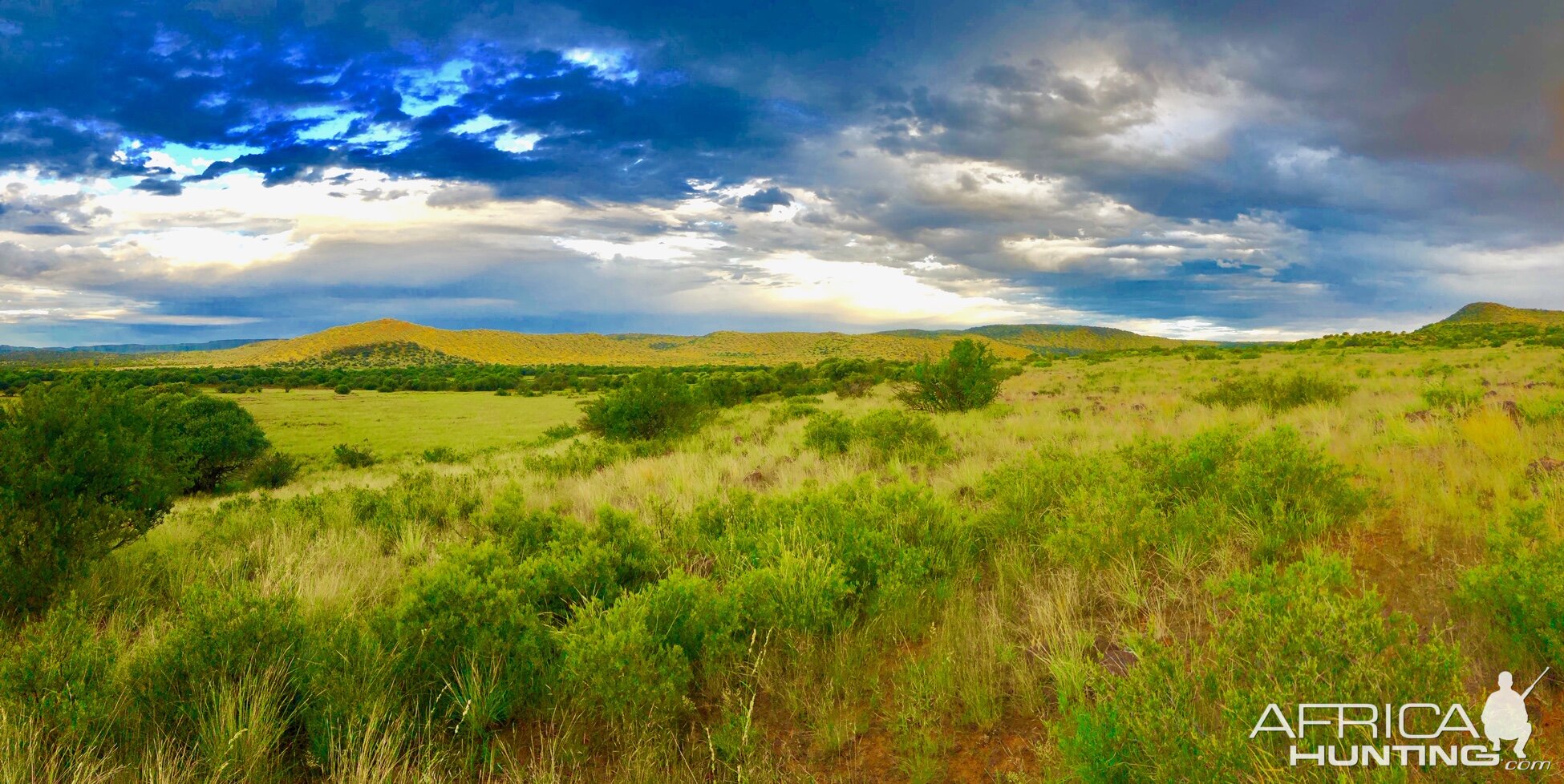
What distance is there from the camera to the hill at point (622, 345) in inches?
5871

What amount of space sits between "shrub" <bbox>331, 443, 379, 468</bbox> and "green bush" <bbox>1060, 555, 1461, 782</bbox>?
29201mm

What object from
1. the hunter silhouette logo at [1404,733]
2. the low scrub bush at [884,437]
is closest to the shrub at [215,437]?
the low scrub bush at [884,437]

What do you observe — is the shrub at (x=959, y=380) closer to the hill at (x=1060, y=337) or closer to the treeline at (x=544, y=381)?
the treeline at (x=544, y=381)

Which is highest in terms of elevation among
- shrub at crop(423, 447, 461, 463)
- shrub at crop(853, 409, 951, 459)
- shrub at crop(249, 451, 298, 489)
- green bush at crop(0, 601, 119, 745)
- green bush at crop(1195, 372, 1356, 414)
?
green bush at crop(1195, 372, 1356, 414)

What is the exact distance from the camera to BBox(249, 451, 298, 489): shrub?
23.3 metres

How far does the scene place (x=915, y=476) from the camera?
8.42 m

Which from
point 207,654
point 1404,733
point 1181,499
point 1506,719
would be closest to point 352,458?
point 207,654

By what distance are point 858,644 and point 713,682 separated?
2.90 feet

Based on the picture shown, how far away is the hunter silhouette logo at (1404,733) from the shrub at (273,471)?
27.7 m

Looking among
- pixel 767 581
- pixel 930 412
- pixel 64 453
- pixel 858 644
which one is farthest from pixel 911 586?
pixel 930 412

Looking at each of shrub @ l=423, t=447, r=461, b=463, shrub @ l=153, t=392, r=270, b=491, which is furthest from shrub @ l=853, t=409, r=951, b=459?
shrub @ l=153, t=392, r=270, b=491

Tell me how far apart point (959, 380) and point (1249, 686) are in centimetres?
1447

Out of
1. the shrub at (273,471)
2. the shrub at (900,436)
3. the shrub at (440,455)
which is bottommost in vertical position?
the shrub at (273,471)

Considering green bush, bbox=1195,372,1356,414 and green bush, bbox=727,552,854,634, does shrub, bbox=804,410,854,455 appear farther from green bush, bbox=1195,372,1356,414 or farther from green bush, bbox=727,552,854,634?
green bush, bbox=1195,372,1356,414
